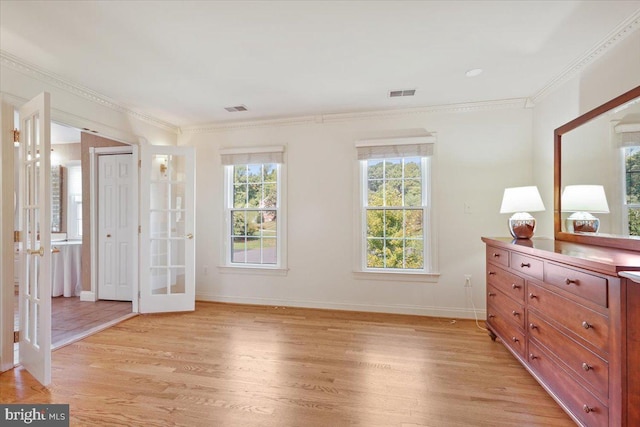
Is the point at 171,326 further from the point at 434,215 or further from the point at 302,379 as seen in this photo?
the point at 434,215

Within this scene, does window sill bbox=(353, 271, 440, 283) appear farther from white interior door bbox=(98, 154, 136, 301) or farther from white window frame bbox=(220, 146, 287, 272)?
white interior door bbox=(98, 154, 136, 301)

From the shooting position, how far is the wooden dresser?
53.0 inches

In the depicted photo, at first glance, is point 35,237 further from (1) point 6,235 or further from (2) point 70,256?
(2) point 70,256

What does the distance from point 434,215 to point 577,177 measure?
1390mm

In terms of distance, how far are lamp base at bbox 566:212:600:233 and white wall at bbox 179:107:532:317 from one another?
0.89 meters

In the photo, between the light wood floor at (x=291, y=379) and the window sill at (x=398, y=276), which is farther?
the window sill at (x=398, y=276)

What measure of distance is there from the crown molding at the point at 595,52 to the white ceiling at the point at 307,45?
20 mm

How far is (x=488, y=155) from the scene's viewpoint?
138 inches

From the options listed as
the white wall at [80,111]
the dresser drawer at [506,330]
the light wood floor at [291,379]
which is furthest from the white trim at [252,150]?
the dresser drawer at [506,330]

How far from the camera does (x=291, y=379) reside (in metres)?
2.21

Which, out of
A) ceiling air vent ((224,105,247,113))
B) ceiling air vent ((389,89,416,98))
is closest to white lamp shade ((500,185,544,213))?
ceiling air vent ((389,89,416,98))

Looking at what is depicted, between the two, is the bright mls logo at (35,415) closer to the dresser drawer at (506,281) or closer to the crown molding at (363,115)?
the dresser drawer at (506,281)

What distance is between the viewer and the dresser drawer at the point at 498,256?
258cm

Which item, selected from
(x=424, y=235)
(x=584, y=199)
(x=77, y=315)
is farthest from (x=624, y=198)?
(x=77, y=315)
